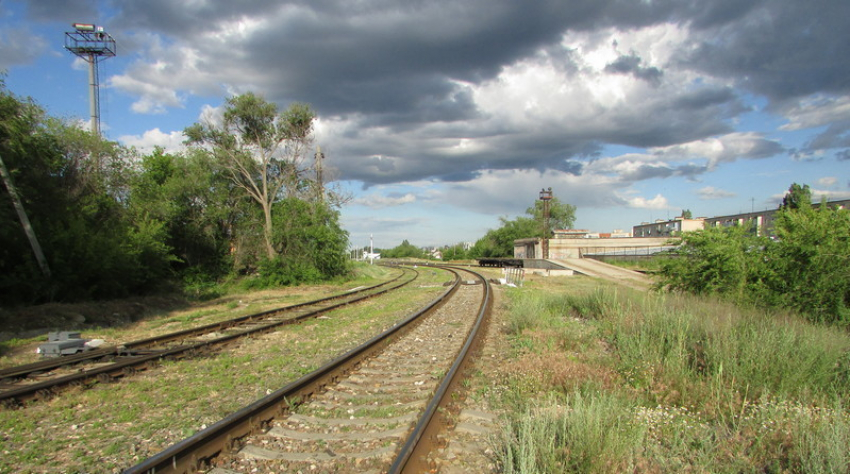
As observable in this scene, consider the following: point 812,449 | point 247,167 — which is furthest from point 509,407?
point 247,167

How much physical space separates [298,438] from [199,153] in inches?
1178

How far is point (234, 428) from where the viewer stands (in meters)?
4.47

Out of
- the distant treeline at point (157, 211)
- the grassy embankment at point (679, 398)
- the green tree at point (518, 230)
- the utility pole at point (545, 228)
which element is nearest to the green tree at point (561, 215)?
the green tree at point (518, 230)

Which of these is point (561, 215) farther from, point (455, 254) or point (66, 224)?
point (66, 224)

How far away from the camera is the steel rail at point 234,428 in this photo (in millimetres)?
3729

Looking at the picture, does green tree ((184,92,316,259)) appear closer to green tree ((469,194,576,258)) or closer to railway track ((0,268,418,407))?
railway track ((0,268,418,407))

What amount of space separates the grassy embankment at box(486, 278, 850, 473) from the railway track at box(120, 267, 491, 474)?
917mm

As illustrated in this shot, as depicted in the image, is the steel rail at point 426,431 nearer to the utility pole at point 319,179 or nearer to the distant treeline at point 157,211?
the distant treeline at point 157,211

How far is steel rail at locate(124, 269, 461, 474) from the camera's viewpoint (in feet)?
12.2

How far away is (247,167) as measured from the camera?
30844 millimetres

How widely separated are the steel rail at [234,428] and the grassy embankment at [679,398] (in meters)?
2.49

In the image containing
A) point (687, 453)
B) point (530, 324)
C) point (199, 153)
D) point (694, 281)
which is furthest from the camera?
point (199, 153)

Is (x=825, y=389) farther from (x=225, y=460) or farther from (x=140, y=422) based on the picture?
(x=140, y=422)

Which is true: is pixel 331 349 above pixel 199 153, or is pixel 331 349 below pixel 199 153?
below
